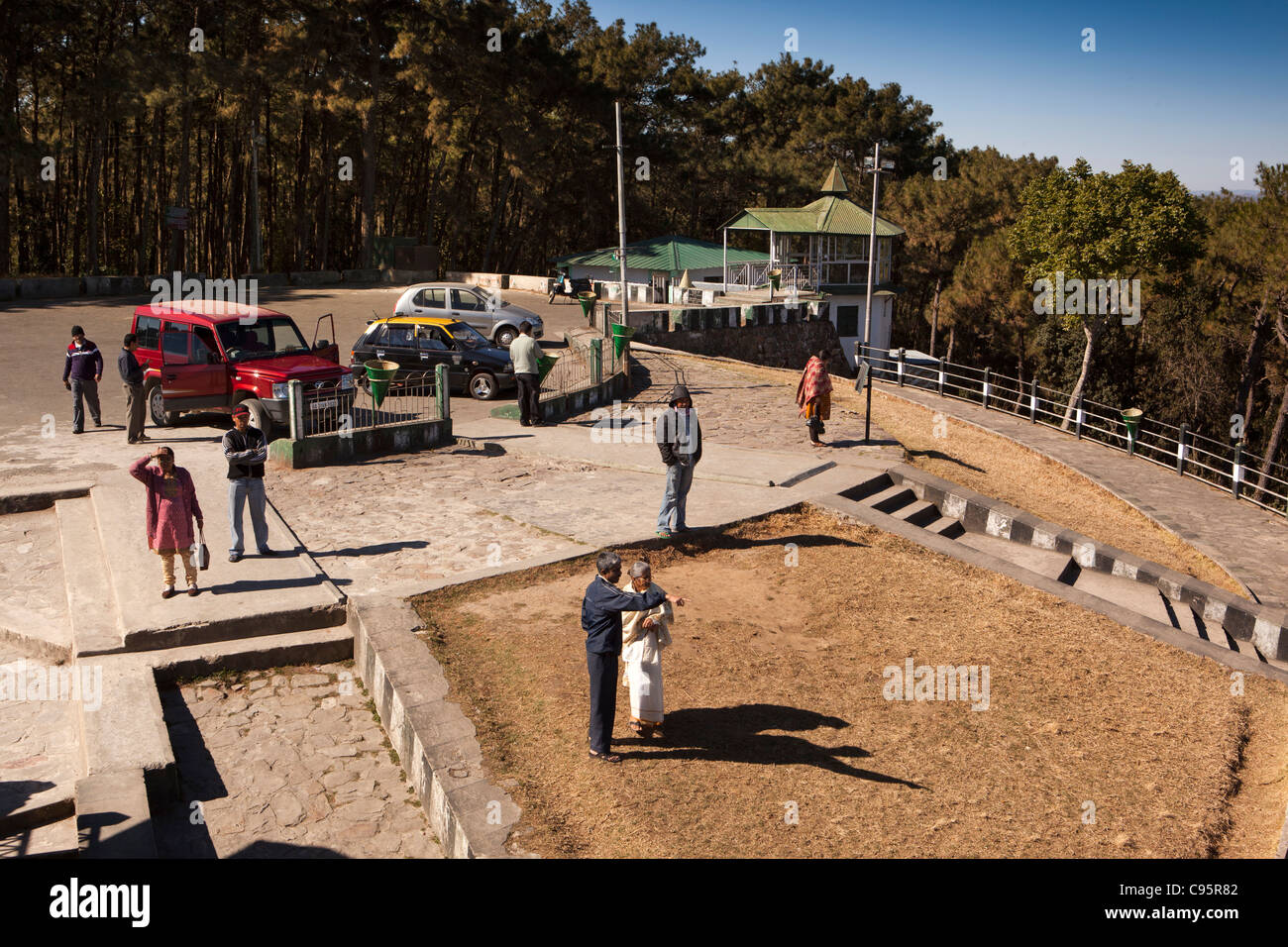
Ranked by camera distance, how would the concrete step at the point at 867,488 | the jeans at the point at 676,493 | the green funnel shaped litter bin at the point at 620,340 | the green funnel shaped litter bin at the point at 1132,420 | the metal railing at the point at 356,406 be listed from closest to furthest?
1. the jeans at the point at 676,493
2. the concrete step at the point at 867,488
3. the metal railing at the point at 356,406
4. the green funnel shaped litter bin at the point at 620,340
5. the green funnel shaped litter bin at the point at 1132,420

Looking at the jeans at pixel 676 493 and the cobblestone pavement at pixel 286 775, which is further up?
the jeans at pixel 676 493

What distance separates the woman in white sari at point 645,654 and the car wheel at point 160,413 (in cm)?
1185

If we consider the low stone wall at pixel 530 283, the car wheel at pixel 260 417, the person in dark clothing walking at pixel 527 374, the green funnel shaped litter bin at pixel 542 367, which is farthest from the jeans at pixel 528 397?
the low stone wall at pixel 530 283

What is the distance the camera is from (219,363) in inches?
639

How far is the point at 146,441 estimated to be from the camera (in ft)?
52.5

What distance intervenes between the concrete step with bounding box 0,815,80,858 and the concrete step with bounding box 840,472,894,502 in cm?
1027

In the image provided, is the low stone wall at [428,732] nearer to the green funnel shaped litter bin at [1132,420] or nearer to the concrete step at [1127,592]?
the concrete step at [1127,592]

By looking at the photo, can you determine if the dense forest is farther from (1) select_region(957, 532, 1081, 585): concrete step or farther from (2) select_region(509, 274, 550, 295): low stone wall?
(1) select_region(957, 532, 1081, 585): concrete step

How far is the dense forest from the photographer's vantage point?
35125 millimetres

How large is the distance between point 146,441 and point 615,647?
1149 centimetres

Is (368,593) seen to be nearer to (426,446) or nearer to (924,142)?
(426,446)

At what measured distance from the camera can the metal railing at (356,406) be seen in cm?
1534

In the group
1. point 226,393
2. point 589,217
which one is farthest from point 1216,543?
point 589,217

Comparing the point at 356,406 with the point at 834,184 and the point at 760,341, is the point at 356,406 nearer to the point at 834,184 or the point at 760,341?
the point at 760,341
